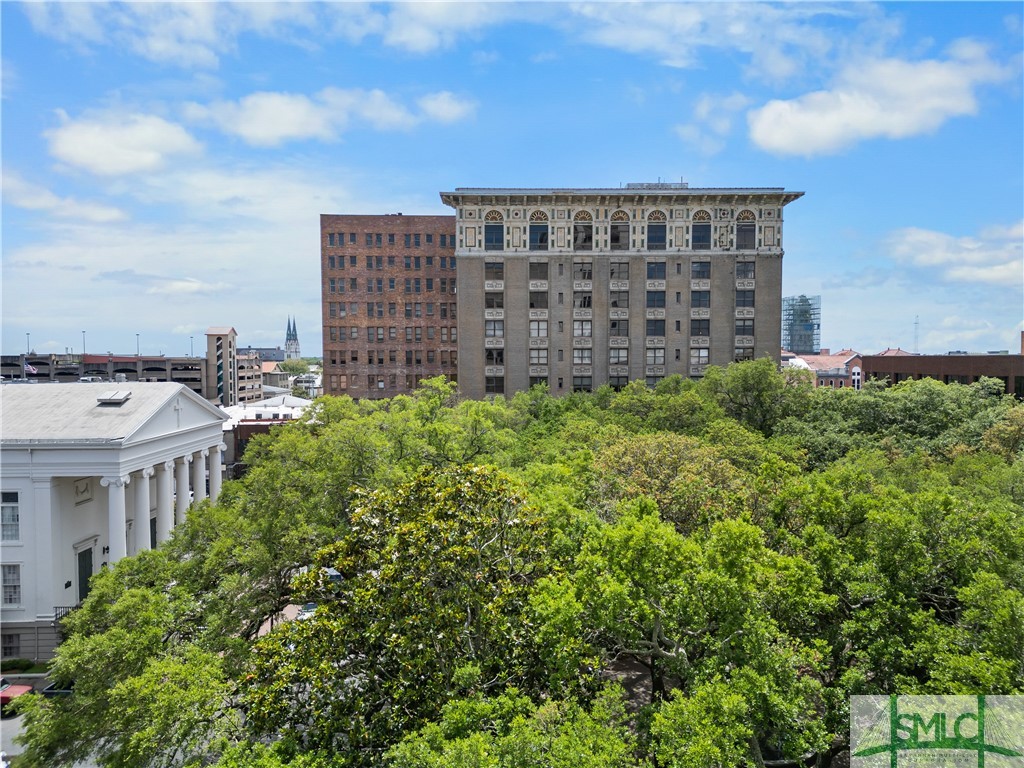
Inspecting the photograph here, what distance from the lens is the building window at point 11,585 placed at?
35.2 metres

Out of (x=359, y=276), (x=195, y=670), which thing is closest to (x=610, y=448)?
(x=195, y=670)

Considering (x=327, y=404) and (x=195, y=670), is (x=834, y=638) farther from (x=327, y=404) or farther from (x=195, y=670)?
(x=327, y=404)

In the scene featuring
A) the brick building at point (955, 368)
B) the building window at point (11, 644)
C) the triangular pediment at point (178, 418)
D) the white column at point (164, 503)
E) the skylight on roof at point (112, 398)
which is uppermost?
the brick building at point (955, 368)

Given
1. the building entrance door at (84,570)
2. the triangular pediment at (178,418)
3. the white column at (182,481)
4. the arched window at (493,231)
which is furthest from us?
the arched window at (493,231)

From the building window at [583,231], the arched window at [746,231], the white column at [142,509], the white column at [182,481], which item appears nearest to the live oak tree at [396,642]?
the white column at [142,509]

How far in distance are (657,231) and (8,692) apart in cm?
6403

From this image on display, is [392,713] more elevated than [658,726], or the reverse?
[658,726]

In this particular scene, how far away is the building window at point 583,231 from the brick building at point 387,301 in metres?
17.0

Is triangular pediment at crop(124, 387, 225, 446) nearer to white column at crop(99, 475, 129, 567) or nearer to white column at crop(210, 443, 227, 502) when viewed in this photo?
white column at crop(99, 475, 129, 567)

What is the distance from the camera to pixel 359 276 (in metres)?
77.7

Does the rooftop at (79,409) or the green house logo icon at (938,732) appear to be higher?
the rooftop at (79,409)

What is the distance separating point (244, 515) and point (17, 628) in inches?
771

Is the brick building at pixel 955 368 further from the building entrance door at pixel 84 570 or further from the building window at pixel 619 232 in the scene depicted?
the building entrance door at pixel 84 570

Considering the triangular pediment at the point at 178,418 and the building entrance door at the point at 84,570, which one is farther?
the triangular pediment at the point at 178,418
